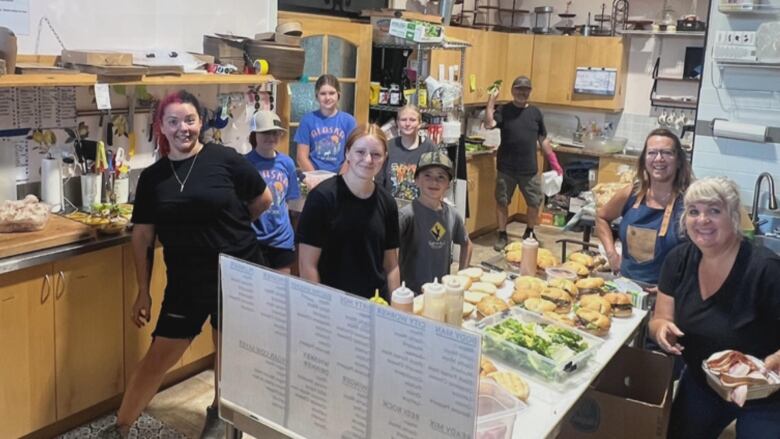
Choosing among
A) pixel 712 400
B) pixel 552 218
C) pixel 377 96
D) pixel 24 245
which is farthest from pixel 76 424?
pixel 552 218

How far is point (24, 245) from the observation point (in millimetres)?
2752

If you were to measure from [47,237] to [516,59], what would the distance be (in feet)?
18.2

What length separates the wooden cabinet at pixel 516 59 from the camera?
7.31 metres

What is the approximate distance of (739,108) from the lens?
4.78 meters

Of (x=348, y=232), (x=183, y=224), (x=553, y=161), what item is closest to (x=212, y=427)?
(x=183, y=224)

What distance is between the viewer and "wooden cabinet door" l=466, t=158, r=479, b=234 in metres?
6.55

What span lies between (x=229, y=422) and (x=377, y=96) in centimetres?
380

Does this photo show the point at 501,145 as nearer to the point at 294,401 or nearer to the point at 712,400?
the point at 712,400

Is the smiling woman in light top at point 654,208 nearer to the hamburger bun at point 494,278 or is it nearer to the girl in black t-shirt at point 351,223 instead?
the hamburger bun at point 494,278

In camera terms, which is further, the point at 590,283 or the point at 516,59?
the point at 516,59

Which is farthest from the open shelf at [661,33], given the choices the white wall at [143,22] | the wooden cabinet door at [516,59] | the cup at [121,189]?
the cup at [121,189]

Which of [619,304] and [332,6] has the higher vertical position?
Result: [332,6]

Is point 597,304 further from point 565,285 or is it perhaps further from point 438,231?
point 438,231

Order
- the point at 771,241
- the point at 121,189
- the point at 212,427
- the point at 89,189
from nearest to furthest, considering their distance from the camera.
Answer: the point at 212,427, the point at 89,189, the point at 121,189, the point at 771,241
